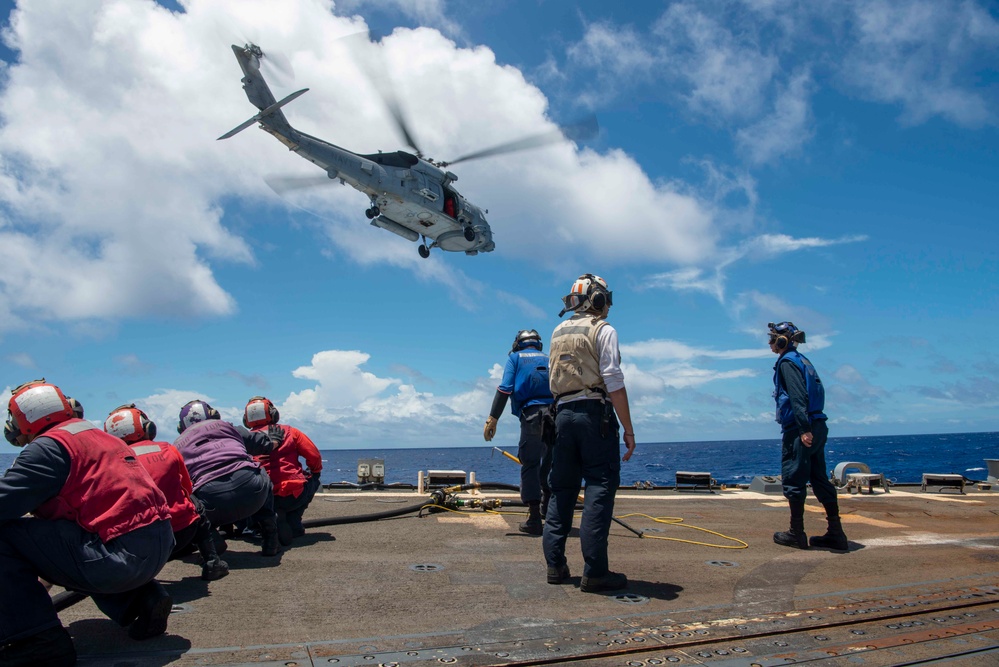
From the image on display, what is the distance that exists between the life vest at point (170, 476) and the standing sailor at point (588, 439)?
2.24 m

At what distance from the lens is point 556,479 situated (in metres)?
4.11

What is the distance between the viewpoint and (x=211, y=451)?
15.6 ft

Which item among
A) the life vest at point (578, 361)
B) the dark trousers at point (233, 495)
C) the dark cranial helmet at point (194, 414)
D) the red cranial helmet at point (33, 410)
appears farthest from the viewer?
the dark cranial helmet at point (194, 414)

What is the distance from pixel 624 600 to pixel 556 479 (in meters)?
0.83

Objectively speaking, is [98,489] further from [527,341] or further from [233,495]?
[527,341]

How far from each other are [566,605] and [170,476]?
2.44 m

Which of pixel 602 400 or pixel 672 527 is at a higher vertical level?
pixel 602 400

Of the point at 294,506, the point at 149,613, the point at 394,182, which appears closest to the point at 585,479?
the point at 149,613

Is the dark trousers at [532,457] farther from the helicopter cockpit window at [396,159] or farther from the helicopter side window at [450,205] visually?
the helicopter side window at [450,205]

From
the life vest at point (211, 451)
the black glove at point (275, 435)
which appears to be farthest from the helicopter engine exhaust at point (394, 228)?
the life vest at point (211, 451)

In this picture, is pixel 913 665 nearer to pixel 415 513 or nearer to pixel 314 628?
pixel 314 628

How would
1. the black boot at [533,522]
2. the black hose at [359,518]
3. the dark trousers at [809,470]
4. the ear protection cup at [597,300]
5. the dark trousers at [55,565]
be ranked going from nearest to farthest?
1. the dark trousers at [55,565]
2. the ear protection cup at [597,300]
3. the dark trousers at [809,470]
4. the black boot at [533,522]
5. the black hose at [359,518]

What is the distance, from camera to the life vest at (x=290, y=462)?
5562 millimetres

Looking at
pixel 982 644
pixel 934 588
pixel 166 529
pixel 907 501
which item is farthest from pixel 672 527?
pixel 166 529
